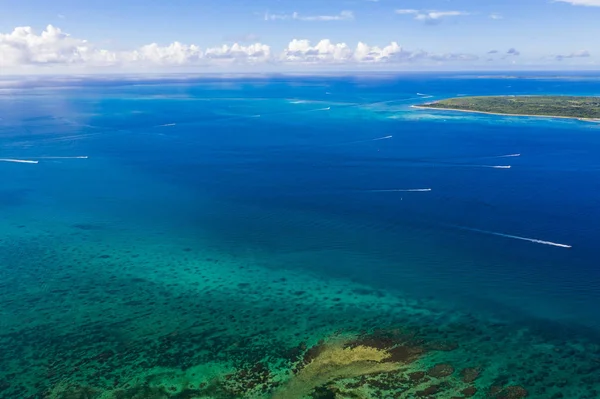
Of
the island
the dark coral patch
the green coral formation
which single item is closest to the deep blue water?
the dark coral patch

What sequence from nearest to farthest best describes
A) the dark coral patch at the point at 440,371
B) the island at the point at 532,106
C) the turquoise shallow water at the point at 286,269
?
the dark coral patch at the point at 440,371 → the turquoise shallow water at the point at 286,269 → the island at the point at 532,106

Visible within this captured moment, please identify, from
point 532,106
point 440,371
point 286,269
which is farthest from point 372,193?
point 532,106

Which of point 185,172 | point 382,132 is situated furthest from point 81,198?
point 382,132

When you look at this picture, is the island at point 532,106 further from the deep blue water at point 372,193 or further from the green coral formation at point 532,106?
the deep blue water at point 372,193

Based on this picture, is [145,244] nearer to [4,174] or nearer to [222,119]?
[4,174]

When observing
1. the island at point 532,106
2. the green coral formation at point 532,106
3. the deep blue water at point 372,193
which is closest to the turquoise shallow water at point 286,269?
the deep blue water at point 372,193

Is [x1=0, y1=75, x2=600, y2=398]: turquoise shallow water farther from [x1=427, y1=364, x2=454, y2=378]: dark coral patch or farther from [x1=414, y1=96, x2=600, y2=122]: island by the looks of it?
[x1=414, y1=96, x2=600, y2=122]: island

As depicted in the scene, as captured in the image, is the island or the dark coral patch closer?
the dark coral patch
